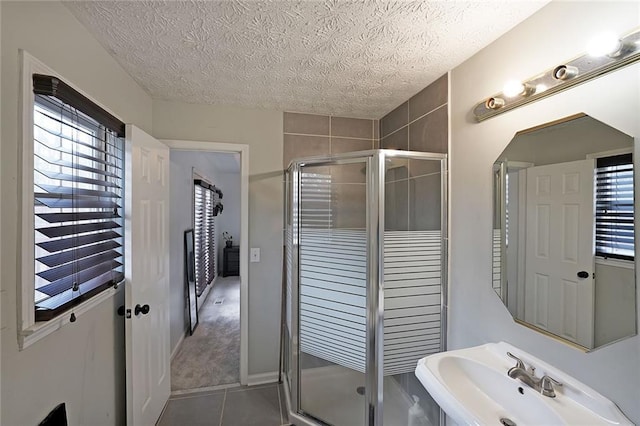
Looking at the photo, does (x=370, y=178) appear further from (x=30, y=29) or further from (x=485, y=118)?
(x=30, y=29)

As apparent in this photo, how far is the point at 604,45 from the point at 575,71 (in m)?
0.11

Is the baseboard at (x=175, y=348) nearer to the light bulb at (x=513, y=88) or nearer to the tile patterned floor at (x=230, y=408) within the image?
the tile patterned floor at (x=230, y=408)

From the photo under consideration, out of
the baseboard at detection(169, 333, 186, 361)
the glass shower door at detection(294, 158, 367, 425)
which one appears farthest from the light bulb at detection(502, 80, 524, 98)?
the baseboard at detection(169, 333, 186, 361)

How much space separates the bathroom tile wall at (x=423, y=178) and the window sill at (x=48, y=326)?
163 cm

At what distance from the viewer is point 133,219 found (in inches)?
60.2

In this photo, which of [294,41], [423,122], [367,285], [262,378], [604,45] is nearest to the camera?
[604,45]

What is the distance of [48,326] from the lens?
39.5 inches

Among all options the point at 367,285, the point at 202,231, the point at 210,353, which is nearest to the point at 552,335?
the point at 367,285

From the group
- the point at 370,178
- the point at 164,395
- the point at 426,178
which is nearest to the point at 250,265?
the point at 164,395

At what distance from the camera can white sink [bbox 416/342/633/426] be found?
3.05 feet

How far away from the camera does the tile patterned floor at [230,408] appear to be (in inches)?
74.9

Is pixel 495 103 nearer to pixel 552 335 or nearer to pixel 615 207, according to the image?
pixel 615 207

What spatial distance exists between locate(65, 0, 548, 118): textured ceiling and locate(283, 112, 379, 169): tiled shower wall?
0.38 m

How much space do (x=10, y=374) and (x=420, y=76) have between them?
2.46 m
